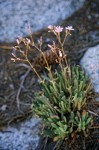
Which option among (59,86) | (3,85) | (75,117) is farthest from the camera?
(3,85)

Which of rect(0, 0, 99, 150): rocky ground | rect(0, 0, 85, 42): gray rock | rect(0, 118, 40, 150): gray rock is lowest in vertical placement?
rect(0, 118, 40, 150): gray rock

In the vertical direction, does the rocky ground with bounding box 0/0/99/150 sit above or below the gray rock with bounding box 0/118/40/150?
above

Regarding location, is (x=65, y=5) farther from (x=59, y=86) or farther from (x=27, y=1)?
(x=59, y=86)

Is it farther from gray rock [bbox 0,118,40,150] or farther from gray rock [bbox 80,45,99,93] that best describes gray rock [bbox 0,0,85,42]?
gray rock [bbox 0,118,40,150]

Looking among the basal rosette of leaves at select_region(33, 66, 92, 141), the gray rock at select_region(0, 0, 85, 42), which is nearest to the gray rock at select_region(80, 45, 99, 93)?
the basal rosette of leaves at select_region(33, 66, 92, 141)

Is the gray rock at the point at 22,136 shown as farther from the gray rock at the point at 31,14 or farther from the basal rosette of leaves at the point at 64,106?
the gray rock at the point at 31,14

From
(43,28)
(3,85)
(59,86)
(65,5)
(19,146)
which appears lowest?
(19,146)

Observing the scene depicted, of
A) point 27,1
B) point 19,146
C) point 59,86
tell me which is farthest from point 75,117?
point 27,1
